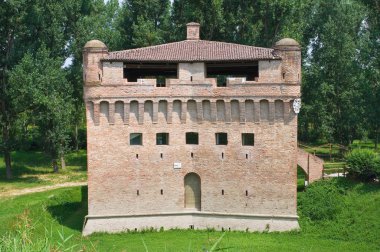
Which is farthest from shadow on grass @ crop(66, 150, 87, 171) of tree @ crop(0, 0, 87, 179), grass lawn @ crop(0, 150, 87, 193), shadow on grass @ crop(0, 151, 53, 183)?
tree @ crop(0, 0, 87, 179)

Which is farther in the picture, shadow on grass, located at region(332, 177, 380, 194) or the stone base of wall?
shadow on grass, located at region(332, 177, 380, 194)

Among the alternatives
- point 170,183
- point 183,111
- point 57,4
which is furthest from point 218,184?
point 57,4

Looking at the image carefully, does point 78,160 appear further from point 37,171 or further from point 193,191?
point 193,191

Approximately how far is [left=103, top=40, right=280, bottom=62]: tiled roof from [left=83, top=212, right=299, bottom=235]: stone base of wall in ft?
29.3

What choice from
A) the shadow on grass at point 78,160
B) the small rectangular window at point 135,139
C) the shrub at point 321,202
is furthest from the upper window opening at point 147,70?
the shadow on grass at point 78,160

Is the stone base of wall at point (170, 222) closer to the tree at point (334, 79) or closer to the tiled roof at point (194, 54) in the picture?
the tiled roof at point (194, 54)

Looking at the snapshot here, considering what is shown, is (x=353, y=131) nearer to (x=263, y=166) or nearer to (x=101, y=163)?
(x=263, y=166)

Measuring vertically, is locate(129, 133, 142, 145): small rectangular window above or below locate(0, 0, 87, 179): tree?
below

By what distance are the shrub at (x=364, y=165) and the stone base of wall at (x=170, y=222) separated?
6.72 meters

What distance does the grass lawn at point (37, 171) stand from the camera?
1510 inches

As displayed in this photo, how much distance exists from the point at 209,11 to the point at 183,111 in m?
16.0

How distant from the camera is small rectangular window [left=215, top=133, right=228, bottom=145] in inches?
1105

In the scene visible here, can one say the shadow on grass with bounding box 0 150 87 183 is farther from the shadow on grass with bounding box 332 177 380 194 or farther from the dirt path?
the shadow on grass with bounding box 332 177 380 194

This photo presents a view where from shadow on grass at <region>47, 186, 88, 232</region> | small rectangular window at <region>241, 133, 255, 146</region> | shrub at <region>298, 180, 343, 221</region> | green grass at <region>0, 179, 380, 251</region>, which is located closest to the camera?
green grass at <region>0, 179, 380, 251</region>
